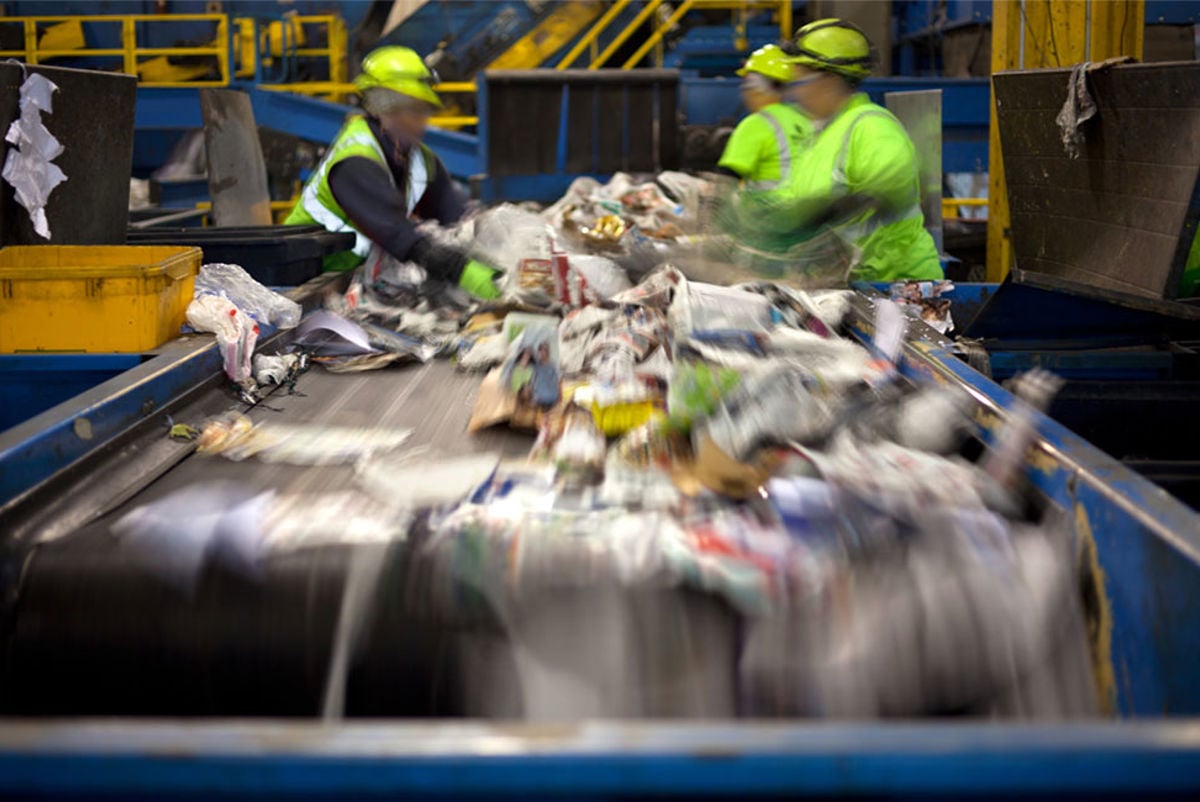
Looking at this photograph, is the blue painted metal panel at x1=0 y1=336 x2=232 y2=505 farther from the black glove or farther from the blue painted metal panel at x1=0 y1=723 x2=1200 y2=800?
the black glove

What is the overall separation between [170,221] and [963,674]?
16.8 ft

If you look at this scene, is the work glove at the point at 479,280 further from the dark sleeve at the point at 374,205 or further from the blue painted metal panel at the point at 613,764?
the blue painted metal panel at the point at 613,764

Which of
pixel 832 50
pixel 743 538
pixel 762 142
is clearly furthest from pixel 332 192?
pixel 743 538

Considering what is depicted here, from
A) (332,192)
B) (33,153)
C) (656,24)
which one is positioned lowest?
(332,192)

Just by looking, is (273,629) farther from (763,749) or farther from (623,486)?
(763,749)

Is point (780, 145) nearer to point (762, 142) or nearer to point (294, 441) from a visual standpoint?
point (762, 142)

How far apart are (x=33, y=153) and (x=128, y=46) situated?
21.0 feet

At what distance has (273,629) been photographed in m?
1.48

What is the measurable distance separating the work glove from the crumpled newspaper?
1.22 meters

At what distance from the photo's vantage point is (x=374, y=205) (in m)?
3.78

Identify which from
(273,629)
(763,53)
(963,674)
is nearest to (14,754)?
(273,629)

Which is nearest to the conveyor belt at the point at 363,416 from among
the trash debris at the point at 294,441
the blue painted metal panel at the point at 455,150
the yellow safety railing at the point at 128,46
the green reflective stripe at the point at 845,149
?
the trash debris at the point at 294,441

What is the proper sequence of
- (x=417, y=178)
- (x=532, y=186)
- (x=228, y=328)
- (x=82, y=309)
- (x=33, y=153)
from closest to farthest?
(x=82, y=309) → (x=228, y=328) → (x=33, y=153) → (x=417, y=178) → (x=532, y=186)

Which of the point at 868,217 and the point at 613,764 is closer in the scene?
the point at 613,764
